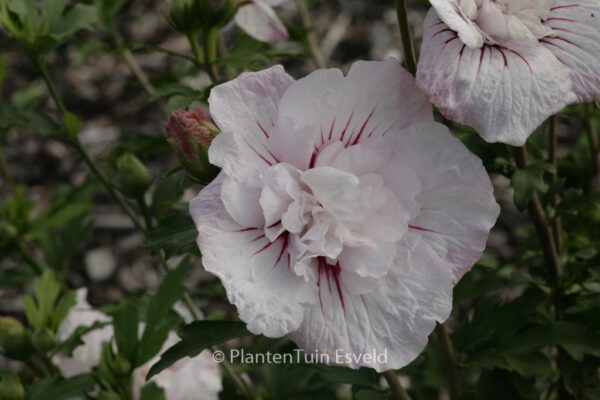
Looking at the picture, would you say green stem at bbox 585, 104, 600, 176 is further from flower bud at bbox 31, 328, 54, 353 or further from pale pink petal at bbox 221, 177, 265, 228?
flower bud at bbox 31, 328, 54, 353

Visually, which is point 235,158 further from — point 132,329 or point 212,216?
point 132,329

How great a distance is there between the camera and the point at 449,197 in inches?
37.1

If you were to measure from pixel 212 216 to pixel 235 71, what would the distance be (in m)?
0.70

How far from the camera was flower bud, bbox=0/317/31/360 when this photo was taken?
1.42 m

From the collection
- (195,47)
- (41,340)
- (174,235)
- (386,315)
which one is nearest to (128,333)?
(41,340)

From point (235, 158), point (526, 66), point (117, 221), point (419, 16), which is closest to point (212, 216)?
point (235, 158)

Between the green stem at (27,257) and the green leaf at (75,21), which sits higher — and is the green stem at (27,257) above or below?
below

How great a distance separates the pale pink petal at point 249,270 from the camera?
2.90 ft

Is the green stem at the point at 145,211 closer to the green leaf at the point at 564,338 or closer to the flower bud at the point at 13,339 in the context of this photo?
the flower bud at the point at 13,339

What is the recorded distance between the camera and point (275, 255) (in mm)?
939

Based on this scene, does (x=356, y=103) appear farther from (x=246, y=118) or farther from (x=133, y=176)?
(x=133, y=176)

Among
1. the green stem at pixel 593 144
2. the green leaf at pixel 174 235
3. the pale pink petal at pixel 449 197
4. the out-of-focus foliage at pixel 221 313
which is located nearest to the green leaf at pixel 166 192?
the out-of-focus foliage at pixel 221 313

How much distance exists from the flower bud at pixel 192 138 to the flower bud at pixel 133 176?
438 millimetres

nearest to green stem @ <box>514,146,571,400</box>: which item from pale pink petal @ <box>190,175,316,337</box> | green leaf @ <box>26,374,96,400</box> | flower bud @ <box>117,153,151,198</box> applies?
pale pink petal @ <box>190,175,316,337</box>
